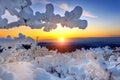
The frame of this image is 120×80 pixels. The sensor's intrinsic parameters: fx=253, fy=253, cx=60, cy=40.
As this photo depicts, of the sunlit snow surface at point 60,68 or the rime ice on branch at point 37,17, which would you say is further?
the sunlit snow surface at point 60,68

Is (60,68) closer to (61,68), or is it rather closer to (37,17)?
(61,68)

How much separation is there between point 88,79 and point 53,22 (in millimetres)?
4340

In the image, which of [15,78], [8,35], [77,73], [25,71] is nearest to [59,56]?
[77,73]

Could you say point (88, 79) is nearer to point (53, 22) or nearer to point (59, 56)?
point (59, 56)

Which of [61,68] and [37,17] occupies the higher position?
[37,17]

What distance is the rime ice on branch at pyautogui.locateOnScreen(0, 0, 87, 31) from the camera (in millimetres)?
2662

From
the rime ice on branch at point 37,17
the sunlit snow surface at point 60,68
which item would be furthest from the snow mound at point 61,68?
the rime ice on branch at point 37,17

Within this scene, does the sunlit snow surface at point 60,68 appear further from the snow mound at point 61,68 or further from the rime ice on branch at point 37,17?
the rime ice on branch at point 37,17

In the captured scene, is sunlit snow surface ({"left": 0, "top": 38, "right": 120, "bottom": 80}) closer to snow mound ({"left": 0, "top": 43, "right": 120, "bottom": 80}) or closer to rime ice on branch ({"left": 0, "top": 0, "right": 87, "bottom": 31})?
snow mound ({"left": 0, "top": 43, "right": 120, "bottom": 80})

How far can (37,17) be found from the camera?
2.90 metres

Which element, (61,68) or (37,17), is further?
(61,68)

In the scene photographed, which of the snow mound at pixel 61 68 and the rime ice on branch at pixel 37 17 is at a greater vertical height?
the rime ice on branch at pixel 37 17

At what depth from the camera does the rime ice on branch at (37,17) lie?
266cm

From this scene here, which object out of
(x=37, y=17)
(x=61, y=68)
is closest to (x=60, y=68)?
(x=61, y=68)
